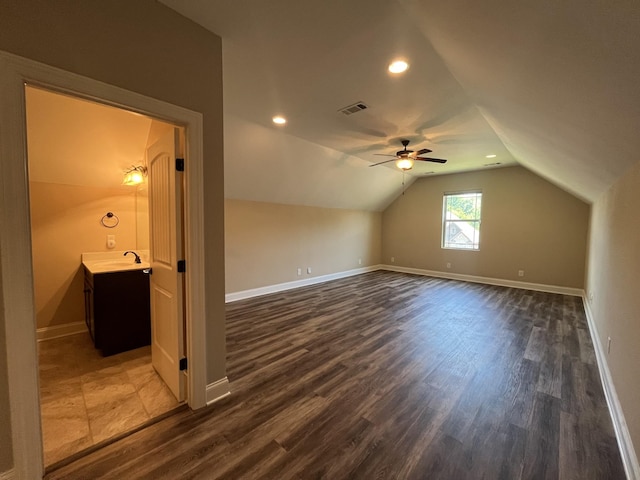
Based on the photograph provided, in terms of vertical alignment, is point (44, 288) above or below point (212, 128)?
below

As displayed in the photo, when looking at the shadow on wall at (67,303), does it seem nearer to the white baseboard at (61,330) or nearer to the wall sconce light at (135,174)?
the white baseboard at (61,330)

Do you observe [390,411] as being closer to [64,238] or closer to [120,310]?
[120,310]

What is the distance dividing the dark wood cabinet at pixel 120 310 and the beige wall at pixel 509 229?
6.84 metres

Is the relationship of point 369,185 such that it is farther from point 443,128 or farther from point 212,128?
point 212,128

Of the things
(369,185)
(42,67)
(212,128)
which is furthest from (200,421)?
(369,185)

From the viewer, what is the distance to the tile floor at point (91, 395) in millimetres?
1695

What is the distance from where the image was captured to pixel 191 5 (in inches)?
66.4

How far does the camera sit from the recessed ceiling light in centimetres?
224

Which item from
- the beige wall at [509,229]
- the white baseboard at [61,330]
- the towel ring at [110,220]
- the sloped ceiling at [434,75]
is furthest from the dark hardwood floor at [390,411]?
the beige wall at [509,229]

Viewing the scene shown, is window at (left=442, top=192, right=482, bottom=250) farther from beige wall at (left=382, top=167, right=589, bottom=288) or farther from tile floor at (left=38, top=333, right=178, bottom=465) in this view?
tile floor at (left=38, top=333, right=178, bottom=465)

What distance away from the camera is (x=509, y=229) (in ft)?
20.2

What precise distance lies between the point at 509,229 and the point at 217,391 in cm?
690

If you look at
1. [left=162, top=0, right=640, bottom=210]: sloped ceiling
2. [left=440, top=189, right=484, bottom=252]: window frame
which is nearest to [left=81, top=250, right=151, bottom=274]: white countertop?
[left=162, top=0, right=640, bottom=210]: sloped ceiling

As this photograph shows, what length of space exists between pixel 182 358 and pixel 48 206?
8.89 feet
